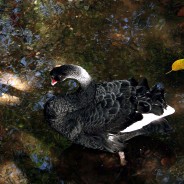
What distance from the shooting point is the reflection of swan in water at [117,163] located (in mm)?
3539

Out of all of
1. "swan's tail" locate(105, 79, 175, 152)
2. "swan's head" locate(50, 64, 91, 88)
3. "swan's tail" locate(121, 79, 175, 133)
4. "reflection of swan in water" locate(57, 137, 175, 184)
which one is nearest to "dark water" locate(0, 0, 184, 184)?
"reflection of swan in water" locate(57, 137, 175, 184)

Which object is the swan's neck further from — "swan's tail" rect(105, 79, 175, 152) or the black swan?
"swan's tail" rect(105, 79, 175, 152)

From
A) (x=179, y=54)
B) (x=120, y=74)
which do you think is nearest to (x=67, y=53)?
(x=120, y=74)

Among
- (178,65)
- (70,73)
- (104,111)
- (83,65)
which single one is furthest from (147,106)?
(83,65)

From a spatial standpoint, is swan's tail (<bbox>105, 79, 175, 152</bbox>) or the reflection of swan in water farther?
the reflection of swan in water

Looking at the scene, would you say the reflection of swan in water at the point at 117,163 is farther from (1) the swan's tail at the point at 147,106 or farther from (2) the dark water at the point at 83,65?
(1) the swan's tail at the point at 147,106

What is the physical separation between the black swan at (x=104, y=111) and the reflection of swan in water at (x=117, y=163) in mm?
192

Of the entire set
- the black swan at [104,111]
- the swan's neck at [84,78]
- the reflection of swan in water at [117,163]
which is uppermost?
the swan's neck at [84,78]

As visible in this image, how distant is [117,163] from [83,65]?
131 centimetres

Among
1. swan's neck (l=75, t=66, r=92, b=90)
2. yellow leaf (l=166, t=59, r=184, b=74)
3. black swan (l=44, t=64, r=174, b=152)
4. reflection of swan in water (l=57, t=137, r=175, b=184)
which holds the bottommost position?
reflection of swan in water (l=57, t=137, r=175, b=184)

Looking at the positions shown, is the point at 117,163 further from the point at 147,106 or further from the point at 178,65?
the point at 178,65

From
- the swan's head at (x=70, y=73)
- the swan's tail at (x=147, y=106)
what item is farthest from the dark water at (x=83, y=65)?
the swan's head at (x=70, y=73)

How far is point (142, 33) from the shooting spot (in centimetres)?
479

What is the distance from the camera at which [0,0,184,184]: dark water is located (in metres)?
3.58
